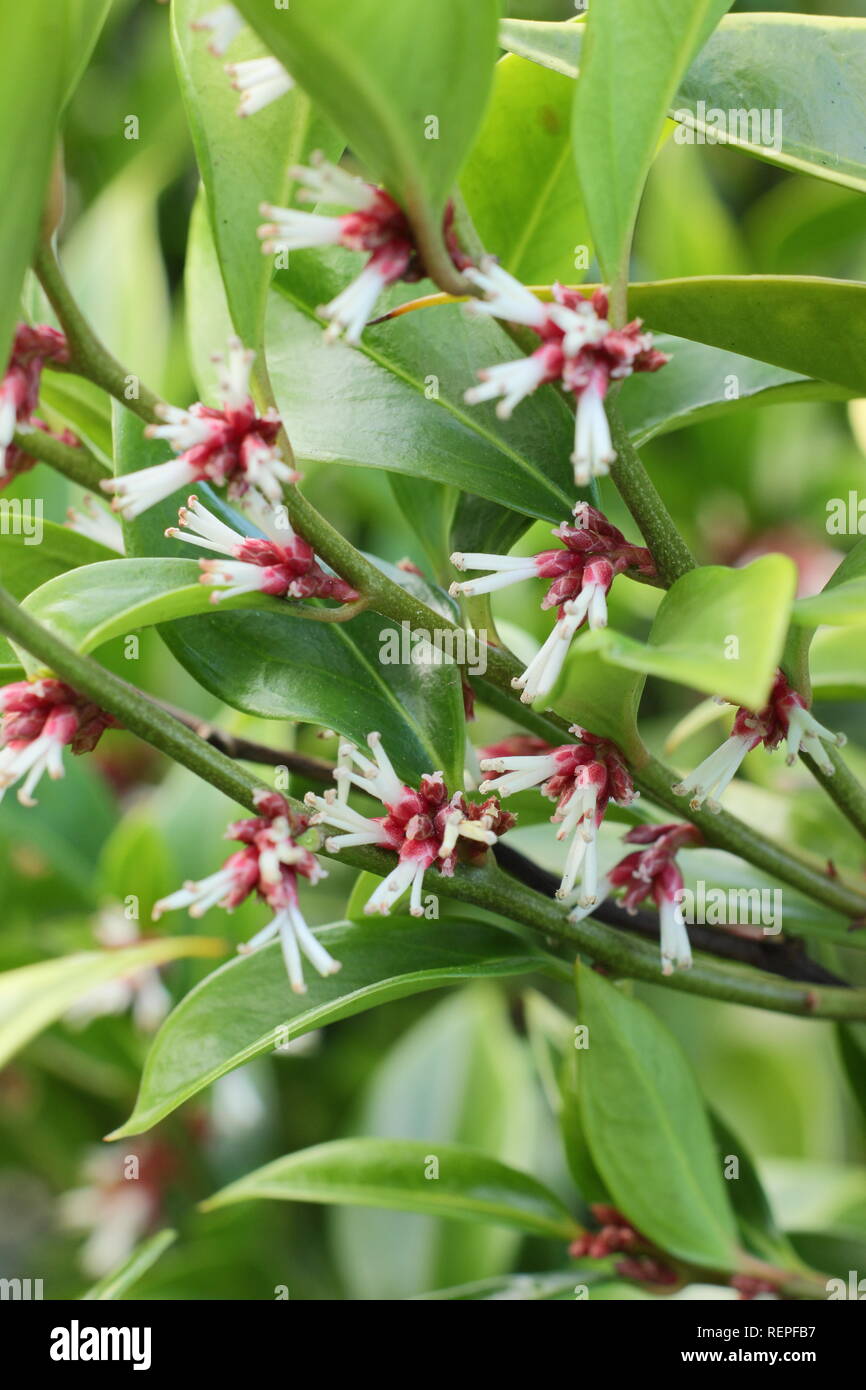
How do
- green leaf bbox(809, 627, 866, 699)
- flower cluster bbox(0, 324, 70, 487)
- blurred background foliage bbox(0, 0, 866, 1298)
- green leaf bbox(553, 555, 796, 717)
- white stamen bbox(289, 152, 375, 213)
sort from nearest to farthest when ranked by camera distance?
1. green leaf bbox(553, 555, 796, 717)
2. white stamen bbox(289, 152, 375, 213)
3. flower cluster bbox(0, 324, 70, 487)
4. green leaf bbox(809, 627, 866, 699)
5. blurred background foliage bbox(0, 0, 866, 1298)

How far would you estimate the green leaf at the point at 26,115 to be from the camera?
2.10ft

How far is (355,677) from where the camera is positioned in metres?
0.99

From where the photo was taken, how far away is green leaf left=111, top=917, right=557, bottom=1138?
0.88 m

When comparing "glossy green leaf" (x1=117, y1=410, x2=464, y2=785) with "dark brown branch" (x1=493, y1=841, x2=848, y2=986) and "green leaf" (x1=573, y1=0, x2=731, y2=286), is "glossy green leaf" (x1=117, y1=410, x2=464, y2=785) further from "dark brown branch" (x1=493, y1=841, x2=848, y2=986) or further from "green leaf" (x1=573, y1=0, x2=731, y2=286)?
"green leaf" (x1=573, y1=0, x2=731, y2=286)

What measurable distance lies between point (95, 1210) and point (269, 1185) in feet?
2.89

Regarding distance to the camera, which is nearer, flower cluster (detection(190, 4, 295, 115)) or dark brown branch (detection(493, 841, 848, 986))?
flower cluster (detection(190, 4, 295, 115))

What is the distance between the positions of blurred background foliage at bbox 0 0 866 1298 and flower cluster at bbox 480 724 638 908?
0.52 meters

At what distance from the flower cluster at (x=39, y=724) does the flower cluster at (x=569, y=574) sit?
0.26 metres

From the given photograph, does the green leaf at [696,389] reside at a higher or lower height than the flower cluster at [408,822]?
higher

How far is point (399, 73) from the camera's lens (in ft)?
2.14

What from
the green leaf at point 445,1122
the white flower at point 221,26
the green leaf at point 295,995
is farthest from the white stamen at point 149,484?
the green leaf at point 445,1122

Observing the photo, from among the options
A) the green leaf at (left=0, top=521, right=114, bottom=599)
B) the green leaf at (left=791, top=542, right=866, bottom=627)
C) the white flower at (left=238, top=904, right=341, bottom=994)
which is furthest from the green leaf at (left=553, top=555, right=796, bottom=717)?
the green leaf at (left=0, top=521, right=114, bottom=599)

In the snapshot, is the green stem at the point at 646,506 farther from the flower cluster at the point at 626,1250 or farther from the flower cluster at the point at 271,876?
the flower cluster at the point at 626,1250
